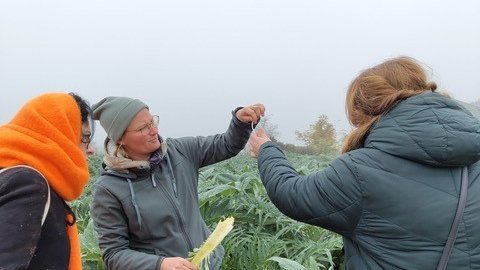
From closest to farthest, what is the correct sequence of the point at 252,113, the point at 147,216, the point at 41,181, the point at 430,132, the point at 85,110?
the point at 41,181, the point at 430,132, the point at 85,110, the point at 147,216, the point at 252,113

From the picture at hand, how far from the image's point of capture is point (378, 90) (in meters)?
1.66

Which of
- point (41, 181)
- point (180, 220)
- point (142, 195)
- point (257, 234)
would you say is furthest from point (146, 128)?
point (257, 234)

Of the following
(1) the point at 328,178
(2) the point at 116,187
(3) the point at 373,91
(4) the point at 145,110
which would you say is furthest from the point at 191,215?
(3) the point at 373,91

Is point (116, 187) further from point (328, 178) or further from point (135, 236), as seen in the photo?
point (328, 178)

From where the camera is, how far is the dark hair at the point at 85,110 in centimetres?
163

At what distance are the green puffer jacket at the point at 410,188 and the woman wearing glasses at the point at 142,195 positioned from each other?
0.79m

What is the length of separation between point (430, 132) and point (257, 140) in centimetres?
74

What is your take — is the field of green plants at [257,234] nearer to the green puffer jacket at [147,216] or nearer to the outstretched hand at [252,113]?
the green puffer jacket at [147,216]

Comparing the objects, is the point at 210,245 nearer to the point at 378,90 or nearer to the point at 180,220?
the point at 180,220

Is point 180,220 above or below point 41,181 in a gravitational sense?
below

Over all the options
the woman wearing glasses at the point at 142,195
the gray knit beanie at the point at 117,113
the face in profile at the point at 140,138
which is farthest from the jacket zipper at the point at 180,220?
the gray knit beanie at the point at 117,113

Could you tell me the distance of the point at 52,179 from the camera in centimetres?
142

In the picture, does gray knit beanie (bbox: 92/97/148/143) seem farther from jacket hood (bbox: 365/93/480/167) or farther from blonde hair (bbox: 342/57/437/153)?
jacket hood (bbox: 365/93/480/167)

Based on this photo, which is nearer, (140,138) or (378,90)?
(378,90)
